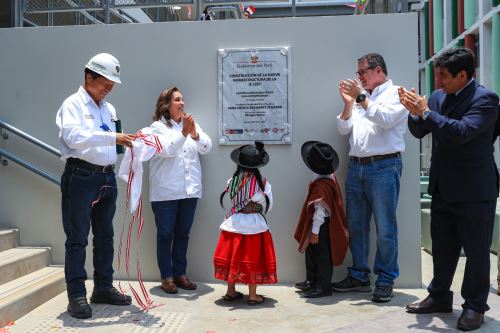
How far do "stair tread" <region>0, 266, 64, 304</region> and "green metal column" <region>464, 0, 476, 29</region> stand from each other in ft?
54.4

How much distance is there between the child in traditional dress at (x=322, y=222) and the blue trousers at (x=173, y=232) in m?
1.02

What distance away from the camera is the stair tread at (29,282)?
4.15 m

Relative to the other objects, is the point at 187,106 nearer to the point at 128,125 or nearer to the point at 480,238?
the point at 128,125

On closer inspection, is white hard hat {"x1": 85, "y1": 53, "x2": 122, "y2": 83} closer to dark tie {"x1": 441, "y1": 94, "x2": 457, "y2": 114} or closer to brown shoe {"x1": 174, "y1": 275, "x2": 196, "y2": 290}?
brown shoe {"x1": 174, "y1": 275, "x2": 196, "y2": 290}

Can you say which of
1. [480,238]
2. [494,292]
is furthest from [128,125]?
[494,292]

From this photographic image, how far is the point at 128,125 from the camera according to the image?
521 centimetres

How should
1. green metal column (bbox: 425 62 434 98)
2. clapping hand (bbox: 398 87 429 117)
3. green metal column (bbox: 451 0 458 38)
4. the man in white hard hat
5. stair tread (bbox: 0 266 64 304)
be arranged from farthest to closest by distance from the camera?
green metal column (bbox: 425 62 434 98) < green metal column (bbox: 451 0 458 38) < stair tread (bbox: 0 266 64 304) < the man in white hard hat < clapping hand (bbox: 398 87 429 117)

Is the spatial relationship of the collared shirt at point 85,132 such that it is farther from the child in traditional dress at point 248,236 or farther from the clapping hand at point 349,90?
the clapping hand at point 349,90

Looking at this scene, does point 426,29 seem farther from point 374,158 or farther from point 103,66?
point 103,66

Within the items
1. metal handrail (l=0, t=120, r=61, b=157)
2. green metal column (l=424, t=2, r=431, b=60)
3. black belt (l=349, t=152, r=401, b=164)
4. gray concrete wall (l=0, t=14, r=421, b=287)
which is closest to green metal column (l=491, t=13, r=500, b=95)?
green metal column (l=424, t=2, r=431, b=60)

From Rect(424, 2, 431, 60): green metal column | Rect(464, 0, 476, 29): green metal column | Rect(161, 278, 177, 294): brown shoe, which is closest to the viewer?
Rect(161, 278, 177, 294): brown shoe

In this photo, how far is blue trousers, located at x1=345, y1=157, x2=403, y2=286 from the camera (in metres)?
4.48

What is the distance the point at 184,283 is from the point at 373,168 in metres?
1.91

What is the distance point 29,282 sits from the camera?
4.50 metres
